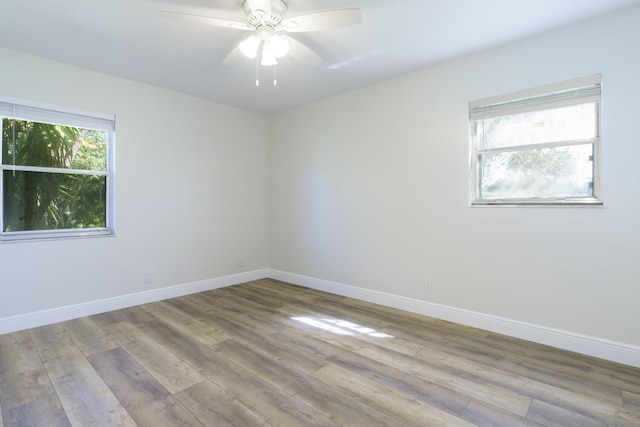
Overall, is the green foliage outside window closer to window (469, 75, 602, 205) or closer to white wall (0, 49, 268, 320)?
white wall (0, 49, 268, 320)

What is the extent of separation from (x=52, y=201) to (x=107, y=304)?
1.19 metres

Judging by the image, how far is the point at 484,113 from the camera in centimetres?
283

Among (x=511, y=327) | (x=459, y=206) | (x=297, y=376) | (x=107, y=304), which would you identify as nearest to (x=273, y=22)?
(x=459, y=206)

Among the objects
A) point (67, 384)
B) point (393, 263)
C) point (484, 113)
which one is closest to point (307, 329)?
point (393, 263)

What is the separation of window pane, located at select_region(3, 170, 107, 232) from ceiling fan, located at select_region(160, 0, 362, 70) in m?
2.27

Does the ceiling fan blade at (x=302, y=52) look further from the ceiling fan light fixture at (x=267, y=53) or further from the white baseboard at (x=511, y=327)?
the white baseboard at (x=511, y=327)

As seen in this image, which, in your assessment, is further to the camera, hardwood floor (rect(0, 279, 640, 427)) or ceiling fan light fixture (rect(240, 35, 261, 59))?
ceiling fan light fixture (rect(240, 35, 261, 59))

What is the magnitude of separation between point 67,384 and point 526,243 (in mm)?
3552

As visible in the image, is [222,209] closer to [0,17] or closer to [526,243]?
[0,17]

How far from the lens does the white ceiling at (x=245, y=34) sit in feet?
7.04

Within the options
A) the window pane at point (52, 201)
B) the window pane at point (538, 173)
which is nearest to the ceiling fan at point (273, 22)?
the window pane at point (538, 173)

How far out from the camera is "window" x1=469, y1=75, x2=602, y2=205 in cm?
238

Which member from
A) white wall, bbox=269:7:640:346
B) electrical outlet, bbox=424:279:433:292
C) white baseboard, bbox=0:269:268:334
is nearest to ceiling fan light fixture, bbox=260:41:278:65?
white wall, bbox=269:7:640:346

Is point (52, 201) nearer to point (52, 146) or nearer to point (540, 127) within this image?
point (52, 146)
